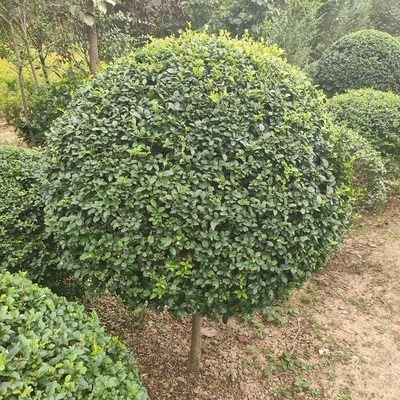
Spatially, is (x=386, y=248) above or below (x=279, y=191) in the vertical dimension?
below

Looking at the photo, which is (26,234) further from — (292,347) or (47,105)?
(47,105)

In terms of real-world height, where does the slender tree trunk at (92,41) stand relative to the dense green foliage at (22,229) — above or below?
above

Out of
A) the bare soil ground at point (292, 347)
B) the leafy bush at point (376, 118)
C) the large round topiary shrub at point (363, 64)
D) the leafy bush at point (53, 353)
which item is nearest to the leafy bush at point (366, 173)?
the leafy bush at point (376, 118)

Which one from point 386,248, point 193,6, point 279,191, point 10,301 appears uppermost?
point 193,6

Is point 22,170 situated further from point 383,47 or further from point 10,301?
point 383,47

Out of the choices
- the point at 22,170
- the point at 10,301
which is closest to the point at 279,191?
the point at 10,301

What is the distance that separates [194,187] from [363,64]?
6.35 m

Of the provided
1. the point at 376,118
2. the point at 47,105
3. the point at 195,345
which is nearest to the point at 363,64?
the point at 376,118

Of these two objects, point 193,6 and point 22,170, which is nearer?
point 22,170

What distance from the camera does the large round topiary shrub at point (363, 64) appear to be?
7.17 meters

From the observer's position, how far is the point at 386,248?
482 cm

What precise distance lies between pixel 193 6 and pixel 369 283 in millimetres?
6058

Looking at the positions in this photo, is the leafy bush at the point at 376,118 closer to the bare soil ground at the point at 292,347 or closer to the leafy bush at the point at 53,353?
the bare soil ground at the point at 292,347

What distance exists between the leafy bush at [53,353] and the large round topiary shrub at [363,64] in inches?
261
